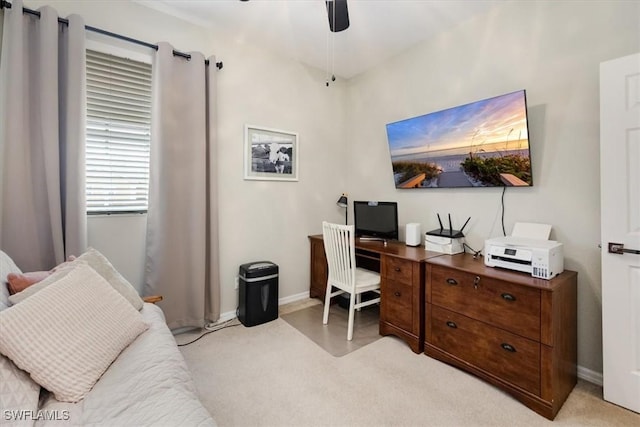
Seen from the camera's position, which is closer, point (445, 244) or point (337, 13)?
point (337, 13)

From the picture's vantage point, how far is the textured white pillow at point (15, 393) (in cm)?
87

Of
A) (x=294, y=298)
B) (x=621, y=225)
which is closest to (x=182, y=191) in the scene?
(x=294, y=298)

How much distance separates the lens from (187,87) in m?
2.50

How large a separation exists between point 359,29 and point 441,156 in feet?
4.61

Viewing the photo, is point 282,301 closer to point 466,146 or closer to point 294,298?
point 294,298

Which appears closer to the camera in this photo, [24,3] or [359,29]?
[24,3]

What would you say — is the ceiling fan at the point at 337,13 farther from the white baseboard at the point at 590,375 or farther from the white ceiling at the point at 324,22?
the white baseboard at the point at 590,375

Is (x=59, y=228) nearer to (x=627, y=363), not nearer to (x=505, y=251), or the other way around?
(x=505, y=251)

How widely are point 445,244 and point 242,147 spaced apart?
2.14 metres

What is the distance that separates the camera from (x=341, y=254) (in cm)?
254

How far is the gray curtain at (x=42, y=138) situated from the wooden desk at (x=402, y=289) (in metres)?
2.33

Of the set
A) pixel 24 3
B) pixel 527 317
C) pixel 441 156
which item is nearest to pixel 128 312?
pixel 527 317

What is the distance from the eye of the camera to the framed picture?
2.97m

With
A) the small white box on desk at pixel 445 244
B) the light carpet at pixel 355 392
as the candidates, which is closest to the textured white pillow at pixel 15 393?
the light carpet at pixel 355 392
